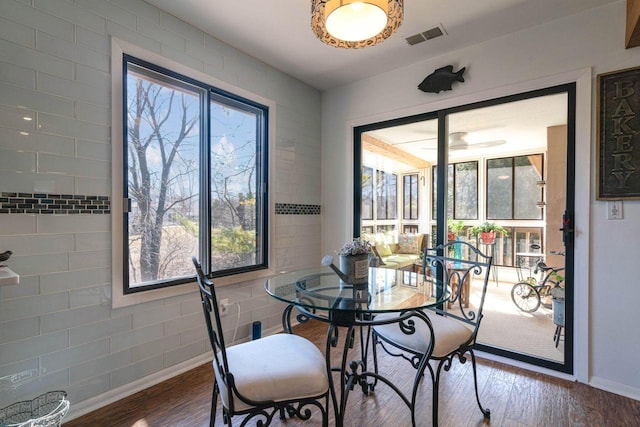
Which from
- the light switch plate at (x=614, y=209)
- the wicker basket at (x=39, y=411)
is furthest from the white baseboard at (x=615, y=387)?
the wicker basket at (x=39, y=411)

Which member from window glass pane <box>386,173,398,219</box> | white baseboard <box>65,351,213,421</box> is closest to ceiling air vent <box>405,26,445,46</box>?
window glass pane <box>386,173,398,219</box>

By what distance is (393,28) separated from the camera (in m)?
1.67

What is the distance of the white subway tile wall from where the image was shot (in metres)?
1.62

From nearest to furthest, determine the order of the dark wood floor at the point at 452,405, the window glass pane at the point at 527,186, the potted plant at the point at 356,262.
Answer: the dark wood floor at the point at 452,405 < the potted plant at the point at 356,262 < the window glass pane at the point at 527,186

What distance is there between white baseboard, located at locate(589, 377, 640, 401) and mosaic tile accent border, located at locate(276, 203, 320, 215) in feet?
9.00

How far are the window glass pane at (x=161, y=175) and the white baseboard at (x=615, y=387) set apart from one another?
121 inches

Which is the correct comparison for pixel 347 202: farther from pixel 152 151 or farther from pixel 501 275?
pixel 152 151

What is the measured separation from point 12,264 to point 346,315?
1.75 meters

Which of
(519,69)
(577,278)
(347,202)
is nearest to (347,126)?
(347,202)

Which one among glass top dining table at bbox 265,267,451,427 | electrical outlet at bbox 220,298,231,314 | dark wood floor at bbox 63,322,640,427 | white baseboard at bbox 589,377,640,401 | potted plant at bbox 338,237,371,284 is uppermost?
potted plant at bbox 338,237,371,284

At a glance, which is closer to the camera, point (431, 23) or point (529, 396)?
point (529, 396)

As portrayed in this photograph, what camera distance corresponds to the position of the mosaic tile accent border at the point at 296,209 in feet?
10.5

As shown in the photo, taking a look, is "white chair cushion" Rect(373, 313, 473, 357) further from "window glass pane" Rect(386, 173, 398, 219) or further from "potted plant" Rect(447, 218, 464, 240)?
"window glass pane" Rect(386, 173, 398, 219)

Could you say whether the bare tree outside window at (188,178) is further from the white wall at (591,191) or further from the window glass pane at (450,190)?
the white wall at (591,191)
